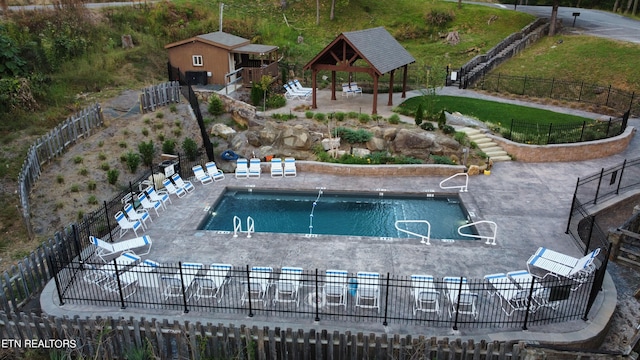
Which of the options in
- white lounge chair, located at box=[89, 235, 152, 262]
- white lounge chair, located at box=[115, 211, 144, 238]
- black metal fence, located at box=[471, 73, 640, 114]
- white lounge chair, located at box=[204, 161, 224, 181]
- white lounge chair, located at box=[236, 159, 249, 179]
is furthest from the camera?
black metal fence, located at box=[471, 73, 640, 114]

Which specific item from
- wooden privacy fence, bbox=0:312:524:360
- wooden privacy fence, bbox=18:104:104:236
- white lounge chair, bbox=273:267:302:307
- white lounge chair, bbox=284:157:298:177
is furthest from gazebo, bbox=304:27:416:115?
wooden privacy fence, bbox=0:312:524:360

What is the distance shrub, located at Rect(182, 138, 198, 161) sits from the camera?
21094 millimetres

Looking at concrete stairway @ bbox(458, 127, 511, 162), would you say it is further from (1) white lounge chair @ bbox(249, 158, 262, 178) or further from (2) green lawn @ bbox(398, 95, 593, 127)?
(1) white lounge chair @ bbox(249, 158, 262, 178)

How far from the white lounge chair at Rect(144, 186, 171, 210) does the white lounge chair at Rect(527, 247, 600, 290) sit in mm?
12747

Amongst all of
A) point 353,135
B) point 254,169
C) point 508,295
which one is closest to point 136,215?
point 254,169

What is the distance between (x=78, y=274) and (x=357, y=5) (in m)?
41.6

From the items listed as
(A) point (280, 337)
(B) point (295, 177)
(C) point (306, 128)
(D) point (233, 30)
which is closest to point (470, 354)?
(A) point (280, 337)

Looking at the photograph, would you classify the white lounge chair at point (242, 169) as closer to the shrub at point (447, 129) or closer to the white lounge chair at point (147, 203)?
the white lounge chair at point (147, 203)

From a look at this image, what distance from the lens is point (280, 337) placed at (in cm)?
977

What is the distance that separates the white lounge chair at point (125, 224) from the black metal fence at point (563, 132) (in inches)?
693

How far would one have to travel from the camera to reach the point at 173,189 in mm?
18234

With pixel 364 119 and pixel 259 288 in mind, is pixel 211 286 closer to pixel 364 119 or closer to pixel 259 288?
pixel 259 288

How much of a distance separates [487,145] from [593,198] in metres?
5.76

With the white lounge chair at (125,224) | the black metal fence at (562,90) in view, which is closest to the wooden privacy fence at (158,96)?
the white lounge chair at (125,224)
